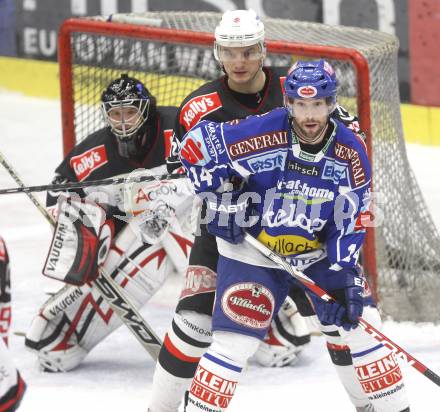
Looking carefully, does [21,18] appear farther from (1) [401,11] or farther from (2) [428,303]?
(2) [428,303]

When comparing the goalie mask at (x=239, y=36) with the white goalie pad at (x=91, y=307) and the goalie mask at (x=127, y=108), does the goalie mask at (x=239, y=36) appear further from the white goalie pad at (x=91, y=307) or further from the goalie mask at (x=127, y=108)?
the white goalie pad at (x=91, y=307)

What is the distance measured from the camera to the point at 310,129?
11.9 ft

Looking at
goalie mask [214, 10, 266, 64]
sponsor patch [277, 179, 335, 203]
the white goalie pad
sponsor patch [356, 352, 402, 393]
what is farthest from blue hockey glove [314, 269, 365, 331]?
the white goalie pad

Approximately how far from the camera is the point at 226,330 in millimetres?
3727

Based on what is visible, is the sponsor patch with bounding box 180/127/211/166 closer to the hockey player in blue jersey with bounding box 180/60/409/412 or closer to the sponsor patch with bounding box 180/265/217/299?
the hockey player in blue jersey with bounding box 180/60/409/412

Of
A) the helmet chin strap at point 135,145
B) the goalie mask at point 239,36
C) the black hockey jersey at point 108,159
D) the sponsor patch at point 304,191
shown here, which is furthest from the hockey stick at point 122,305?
the sponsor patch at point 304,191

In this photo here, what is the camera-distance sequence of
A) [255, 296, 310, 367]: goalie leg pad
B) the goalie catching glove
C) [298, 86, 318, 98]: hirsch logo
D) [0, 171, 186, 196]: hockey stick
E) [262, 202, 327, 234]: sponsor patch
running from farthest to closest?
[255, 296, 310, 367]: goalie leg pad < the goalie catching glove < [0, 171, 186, 196]: hockey stick < [262, 202, 327, 234]: sponsor patch < [298, 86, 318, 98]: hirsch logo

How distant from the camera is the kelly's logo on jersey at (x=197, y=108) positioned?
13.5 feet

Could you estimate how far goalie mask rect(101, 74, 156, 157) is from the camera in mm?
4727

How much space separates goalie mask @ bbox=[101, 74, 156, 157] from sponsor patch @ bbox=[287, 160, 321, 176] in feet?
3.88

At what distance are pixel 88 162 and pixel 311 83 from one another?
142 cm

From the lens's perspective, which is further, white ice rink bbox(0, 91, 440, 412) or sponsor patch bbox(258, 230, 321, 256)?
white ice rink bbox(0, 91, 440, 412)

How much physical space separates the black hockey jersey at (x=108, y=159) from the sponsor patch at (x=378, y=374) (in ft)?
4.41

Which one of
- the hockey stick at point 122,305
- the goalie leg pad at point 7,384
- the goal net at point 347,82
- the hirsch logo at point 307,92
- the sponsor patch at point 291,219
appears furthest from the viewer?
the goal net at point 347,82
